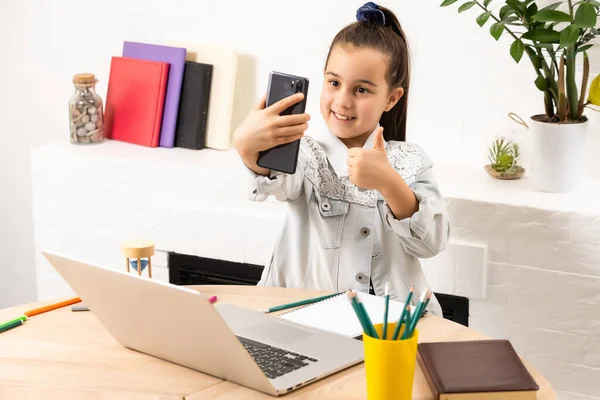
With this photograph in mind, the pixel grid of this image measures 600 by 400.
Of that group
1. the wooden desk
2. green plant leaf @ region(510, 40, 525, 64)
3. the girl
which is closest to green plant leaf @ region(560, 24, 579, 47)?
green plant leaf @ region(510, 40, 525, 64)

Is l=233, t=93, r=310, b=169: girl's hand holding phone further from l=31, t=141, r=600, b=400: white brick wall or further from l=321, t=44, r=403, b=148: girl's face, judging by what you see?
l=31, t=141, r=600, b=400: white brick wall

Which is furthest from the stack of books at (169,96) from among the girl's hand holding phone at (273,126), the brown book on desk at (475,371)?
the brown book on desk at (475,371)

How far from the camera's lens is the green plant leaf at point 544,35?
7.32ft

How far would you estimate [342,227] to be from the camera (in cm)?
207

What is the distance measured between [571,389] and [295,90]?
1146 millimetres

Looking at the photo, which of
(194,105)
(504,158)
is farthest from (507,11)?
(194,105)

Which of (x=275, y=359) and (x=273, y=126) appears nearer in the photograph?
(x=275, y=359)

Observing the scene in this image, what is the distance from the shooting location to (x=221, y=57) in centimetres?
285

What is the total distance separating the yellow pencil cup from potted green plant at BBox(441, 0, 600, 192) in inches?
43.9

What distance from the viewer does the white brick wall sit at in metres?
2.37

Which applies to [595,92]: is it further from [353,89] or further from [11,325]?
[11,325]

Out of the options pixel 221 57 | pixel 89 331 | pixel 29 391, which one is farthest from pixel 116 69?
pixel 29 391

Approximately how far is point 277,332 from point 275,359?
0.10 m

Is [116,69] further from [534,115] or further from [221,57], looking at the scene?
[534,115]
